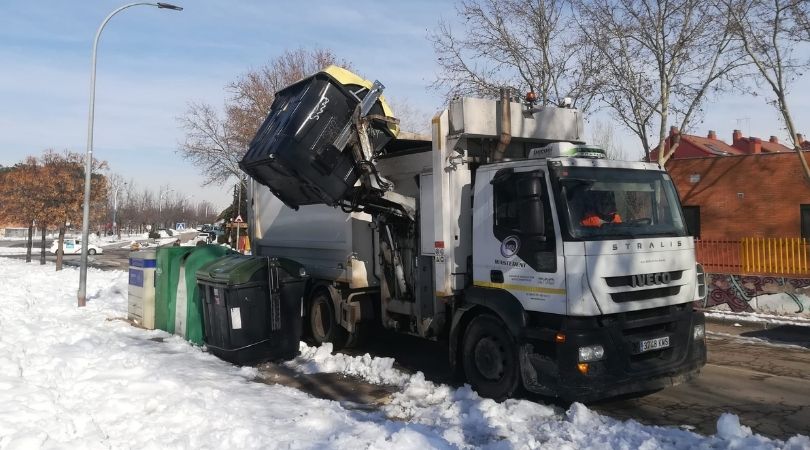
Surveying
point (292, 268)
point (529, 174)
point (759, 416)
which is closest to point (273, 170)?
point (292, 268)

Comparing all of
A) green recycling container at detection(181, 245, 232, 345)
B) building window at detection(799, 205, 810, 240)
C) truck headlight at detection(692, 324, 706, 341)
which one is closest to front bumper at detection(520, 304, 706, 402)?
truck headlight at detection(692, 324, 706, 341)

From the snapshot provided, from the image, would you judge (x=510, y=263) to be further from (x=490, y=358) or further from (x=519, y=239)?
(x=490, y=358)

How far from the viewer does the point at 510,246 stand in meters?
5.81

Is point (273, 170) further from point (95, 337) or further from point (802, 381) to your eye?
point (802, 381)

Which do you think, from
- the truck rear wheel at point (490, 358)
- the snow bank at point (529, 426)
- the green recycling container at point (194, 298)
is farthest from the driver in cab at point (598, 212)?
the green recycling container at point (194, 298)

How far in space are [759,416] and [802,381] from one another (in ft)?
5.82

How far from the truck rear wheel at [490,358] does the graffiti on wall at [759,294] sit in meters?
8.05

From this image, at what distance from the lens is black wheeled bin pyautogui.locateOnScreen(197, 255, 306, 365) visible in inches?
A: 308

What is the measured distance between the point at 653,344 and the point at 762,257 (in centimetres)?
861

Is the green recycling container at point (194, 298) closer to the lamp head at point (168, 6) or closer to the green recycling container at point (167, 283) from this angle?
the green recycling container at point (167, 283)

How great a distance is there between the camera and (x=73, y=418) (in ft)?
15.7

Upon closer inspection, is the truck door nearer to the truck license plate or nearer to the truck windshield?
the truck windshield

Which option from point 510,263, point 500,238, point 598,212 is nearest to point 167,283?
point 500,238

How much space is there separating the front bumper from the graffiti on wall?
705 centimetres
